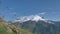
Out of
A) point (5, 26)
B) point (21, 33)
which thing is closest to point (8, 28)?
point (5, 26)

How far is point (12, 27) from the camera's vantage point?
8.48m

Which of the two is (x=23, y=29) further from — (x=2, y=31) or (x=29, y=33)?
(x=2, y=31)

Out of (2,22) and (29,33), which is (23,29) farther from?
(2,22)

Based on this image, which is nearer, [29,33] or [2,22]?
[2,22]

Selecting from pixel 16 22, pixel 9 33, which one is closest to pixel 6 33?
pixel 9 33

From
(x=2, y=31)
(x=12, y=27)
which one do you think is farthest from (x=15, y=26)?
(x=2, y=31)

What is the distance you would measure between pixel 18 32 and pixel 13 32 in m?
0.23

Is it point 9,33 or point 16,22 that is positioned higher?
point 16,22

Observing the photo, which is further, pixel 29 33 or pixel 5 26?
pixel 29 33

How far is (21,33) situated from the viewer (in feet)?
28.6

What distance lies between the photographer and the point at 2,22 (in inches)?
330

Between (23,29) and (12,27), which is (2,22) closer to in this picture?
(12,27)

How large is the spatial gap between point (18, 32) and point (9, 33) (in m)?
0.47

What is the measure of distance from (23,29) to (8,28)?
1127 mm
